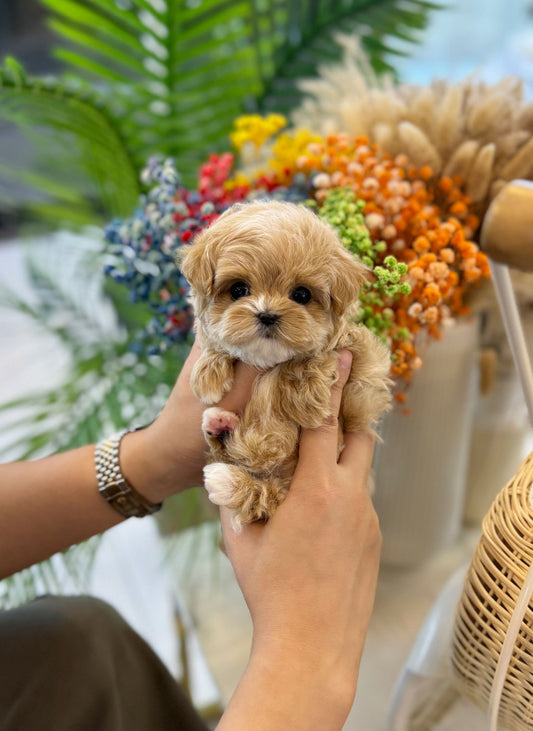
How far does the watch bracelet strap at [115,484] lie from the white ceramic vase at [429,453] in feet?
1.24

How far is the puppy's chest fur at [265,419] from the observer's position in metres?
0.60

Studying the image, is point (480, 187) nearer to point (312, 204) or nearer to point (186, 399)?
point (312, 204)

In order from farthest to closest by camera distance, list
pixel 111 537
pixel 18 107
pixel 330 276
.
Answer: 1. pixel 111 537
2. pixel 18 107
3. pixel 330 276

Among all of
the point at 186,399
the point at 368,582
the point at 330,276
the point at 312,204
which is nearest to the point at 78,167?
the point at 312,204

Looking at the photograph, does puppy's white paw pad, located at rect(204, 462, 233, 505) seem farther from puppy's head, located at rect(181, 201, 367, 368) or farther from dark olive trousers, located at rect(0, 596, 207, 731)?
dark olive trousers, located at rect(0, 596, 207, 731)

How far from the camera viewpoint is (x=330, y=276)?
0.56 m

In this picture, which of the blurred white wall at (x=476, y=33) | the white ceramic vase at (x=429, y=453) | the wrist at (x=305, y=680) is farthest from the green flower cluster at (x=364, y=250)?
the blurred white wall at (x=476, y=33)

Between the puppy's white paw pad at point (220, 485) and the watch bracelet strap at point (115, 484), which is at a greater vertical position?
the puppy's white paw pad at point (220, 485)

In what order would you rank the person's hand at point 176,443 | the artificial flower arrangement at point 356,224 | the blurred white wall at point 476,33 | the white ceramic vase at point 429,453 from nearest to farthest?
the person's hand at point 176,443, the artificial flower arrangement at point 356,224, the white ceramic vase at point 429,453, the blurred white wall at point 476,33

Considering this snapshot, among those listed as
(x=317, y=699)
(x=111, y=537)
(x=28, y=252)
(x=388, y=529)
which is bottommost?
(x=111, y=537)

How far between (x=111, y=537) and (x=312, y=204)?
106 cm

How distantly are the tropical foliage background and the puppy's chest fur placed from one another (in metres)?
0.45

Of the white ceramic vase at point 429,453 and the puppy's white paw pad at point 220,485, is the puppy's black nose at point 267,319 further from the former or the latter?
the white ceramic vase at point 429,453

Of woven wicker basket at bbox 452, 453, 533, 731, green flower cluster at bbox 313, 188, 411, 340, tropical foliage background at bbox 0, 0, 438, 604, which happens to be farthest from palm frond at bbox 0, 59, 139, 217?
woven wicker basket at bbox 452, 453, 533, 731
